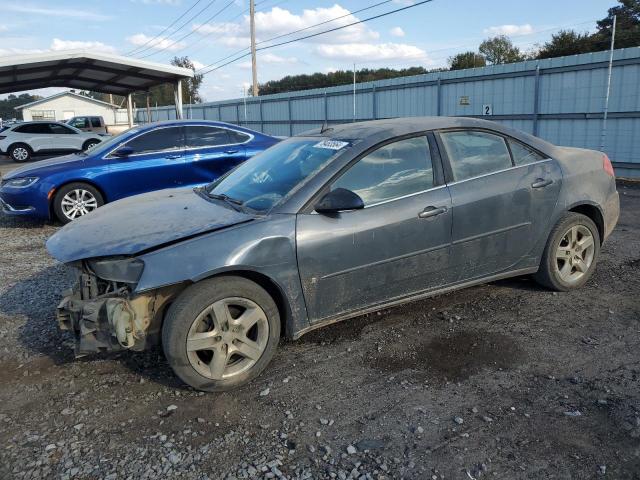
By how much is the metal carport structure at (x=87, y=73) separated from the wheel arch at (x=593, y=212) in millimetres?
14008

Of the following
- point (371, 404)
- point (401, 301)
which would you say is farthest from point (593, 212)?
point (371, 404)

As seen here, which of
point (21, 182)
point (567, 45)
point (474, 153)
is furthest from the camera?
point (567, 45)

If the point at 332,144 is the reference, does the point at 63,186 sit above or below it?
below

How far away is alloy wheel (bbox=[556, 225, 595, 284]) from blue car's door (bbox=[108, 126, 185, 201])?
221 inches

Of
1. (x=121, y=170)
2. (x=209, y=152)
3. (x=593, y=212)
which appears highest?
(x=209, y=152)

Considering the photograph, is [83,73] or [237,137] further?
[83,73]

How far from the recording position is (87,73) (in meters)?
19.6

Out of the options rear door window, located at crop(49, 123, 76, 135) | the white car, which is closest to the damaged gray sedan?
the white car

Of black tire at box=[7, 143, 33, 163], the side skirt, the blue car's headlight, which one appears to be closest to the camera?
the side skirt

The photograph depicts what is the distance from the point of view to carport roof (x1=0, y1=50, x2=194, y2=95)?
51.7 ft

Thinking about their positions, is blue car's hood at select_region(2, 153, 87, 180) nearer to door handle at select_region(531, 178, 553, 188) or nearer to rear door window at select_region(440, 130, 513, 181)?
rear door window at select_region(440, 130, 513, 181)

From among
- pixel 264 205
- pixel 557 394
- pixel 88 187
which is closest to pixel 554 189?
pixel 557 394

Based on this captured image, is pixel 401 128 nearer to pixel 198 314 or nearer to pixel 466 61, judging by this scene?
pixel 198 314

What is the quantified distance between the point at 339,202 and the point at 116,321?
1.54 meters
